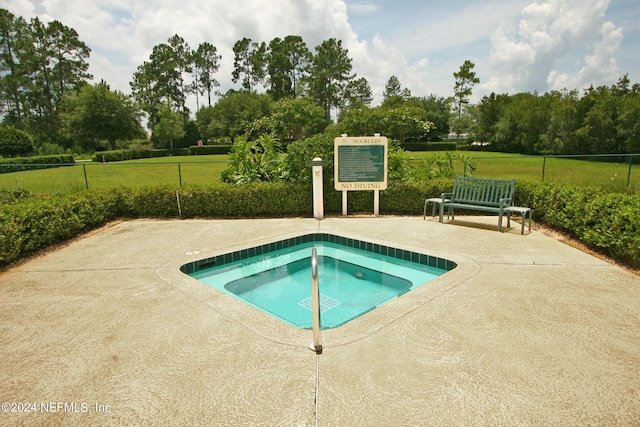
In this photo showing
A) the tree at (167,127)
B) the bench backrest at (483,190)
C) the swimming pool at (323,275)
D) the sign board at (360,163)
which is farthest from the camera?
the tree at (167,127)

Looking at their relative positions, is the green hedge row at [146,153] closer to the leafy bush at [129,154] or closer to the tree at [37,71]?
the leafy bush at [129,154]

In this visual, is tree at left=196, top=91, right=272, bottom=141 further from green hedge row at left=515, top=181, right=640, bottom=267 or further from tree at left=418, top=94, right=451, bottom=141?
green hedge row at left=515, top=181, right=640, bottom=267

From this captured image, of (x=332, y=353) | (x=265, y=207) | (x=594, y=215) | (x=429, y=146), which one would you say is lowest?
(x=332, y=353)

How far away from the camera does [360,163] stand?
8258 mm

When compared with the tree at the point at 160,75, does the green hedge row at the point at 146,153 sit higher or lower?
lower

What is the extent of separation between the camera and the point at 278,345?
3.04m

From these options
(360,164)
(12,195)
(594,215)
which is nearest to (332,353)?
(594,215)

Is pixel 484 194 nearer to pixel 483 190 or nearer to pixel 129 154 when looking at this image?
pixel 483 190

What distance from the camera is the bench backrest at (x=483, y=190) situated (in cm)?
711

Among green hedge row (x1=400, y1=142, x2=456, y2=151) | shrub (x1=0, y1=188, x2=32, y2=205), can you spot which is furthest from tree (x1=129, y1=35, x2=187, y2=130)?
shrub (x1=0, y1=188, x2=32, y2=205)

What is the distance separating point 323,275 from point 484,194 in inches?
160

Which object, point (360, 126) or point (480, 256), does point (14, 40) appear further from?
point (480, 256)

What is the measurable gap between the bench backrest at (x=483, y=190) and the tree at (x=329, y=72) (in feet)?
150

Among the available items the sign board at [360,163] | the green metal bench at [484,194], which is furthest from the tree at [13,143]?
the green metal bench at [484,194]
